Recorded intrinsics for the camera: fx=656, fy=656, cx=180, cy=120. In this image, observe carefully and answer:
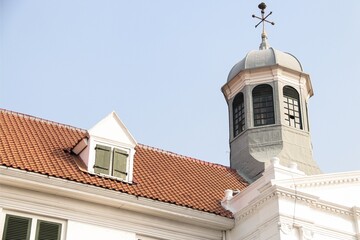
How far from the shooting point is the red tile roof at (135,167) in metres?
20.9

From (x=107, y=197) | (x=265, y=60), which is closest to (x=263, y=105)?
(x=265, y=60)

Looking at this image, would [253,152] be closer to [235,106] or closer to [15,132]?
[235,106]

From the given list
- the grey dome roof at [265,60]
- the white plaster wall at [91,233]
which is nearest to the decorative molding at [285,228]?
the white plaster wall at [91,233]

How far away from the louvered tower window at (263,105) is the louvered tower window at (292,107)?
27.3 inches

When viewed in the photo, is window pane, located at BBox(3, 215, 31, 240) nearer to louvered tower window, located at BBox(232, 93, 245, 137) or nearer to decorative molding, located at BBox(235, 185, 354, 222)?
decorative molding, located at BBox(235, 185, 354, 222)

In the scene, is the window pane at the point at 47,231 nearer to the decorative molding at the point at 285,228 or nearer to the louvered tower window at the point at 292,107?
Answer: the decorative molding at the point at 285,228

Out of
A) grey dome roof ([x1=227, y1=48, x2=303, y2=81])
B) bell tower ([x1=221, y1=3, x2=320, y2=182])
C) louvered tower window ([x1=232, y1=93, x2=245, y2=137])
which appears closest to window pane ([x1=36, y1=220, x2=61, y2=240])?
bell tower ([x1=221, y1=3, x2=320, y2=182])

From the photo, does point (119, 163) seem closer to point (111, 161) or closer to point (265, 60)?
point (111, 161)

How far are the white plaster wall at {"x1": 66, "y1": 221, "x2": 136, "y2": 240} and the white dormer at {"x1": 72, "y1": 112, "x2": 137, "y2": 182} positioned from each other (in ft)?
6.72

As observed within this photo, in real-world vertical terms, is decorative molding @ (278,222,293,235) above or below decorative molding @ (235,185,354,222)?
below

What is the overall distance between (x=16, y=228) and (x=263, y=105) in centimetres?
1425

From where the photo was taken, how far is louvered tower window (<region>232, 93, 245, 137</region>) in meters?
30.2

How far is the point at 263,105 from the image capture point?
29.9m

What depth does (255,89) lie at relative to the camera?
3025 centimetres
